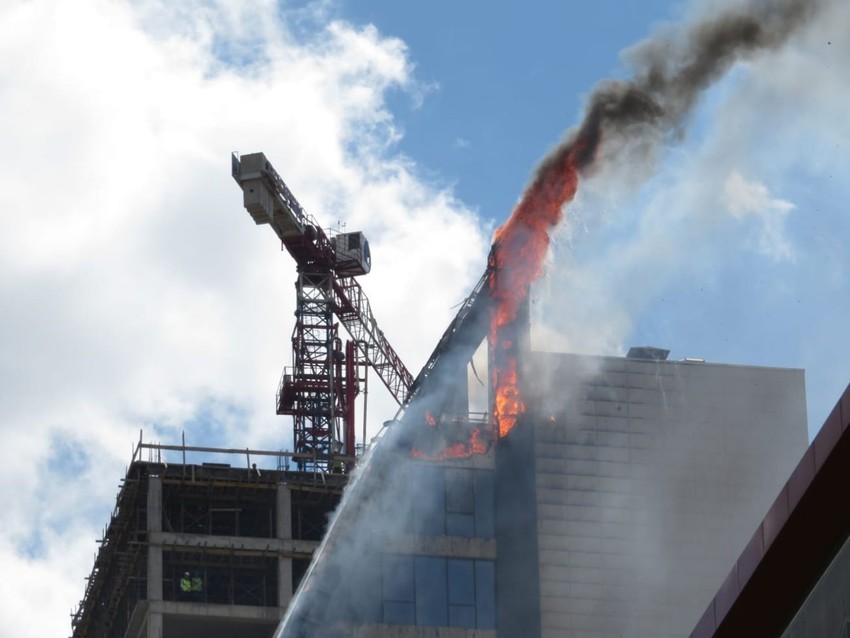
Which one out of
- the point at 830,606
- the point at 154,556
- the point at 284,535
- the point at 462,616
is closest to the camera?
the point at 830,606

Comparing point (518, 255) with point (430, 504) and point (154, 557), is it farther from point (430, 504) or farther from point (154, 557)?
point (154, 557)

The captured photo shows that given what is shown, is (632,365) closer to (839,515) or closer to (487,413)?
(487,413)

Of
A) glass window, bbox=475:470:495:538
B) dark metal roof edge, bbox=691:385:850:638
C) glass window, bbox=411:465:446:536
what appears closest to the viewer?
dark metal roof edge, bbox=691:385:850:638

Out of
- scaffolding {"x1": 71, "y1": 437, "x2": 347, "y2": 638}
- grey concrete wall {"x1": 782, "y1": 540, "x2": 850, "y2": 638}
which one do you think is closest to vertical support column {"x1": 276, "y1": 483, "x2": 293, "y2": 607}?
scaffolding {"x1": 71, "y1": 437, "x2": 347, "y2": 638}

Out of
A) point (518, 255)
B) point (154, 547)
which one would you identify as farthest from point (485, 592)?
point (518, 255)

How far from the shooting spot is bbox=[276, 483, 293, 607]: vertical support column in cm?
14971

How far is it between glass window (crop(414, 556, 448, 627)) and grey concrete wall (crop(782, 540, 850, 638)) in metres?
85.4

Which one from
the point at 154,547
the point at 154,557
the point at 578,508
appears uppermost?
the point at 578,508

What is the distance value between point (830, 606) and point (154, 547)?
321 ft

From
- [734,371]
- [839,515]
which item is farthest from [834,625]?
[734,371]

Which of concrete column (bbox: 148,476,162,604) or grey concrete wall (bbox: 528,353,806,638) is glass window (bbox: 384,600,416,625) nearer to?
grey concrete wall (bbox: 528,353,806,638)

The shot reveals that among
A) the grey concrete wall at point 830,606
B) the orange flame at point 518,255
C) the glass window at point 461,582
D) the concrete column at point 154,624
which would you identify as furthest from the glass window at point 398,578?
the grey concrete wall at point 830,606

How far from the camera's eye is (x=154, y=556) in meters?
148

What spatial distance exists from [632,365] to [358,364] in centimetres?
4407
